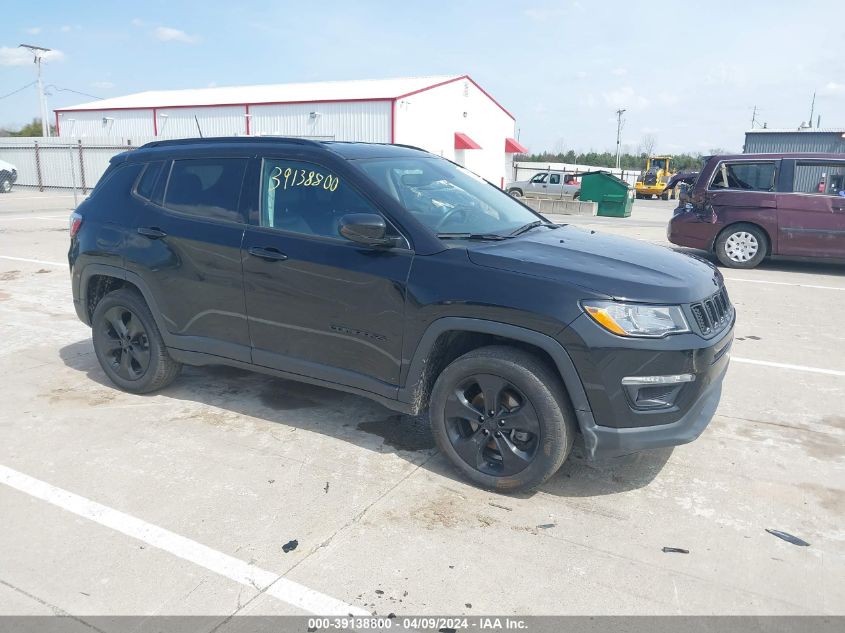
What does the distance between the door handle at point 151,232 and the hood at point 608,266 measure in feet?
7.60

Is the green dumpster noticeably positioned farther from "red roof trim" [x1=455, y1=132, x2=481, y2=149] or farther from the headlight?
the headlight

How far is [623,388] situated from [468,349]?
92 centimetres

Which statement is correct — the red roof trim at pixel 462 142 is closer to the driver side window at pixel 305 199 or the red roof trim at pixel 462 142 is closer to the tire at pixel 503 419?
the driver side window at pixel 305 199

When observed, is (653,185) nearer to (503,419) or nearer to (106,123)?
(106,123)

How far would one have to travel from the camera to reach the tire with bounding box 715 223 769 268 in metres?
10.9

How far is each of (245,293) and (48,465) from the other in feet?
4.98

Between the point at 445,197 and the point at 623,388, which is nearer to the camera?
the point at 623,388

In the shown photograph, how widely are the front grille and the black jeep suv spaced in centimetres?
2

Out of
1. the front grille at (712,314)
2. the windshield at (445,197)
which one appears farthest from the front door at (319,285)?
the front grille at (712,314)

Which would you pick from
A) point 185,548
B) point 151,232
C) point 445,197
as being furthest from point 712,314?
point 151,232

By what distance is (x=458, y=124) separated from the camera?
35.1m

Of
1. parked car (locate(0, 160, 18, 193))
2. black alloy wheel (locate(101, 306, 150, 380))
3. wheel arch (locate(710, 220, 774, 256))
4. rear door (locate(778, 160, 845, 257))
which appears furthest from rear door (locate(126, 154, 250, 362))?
parked car (locate(0, 160, 18, 193))

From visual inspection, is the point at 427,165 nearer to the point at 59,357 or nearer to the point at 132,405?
the point at 132,405

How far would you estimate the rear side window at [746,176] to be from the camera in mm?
10664
